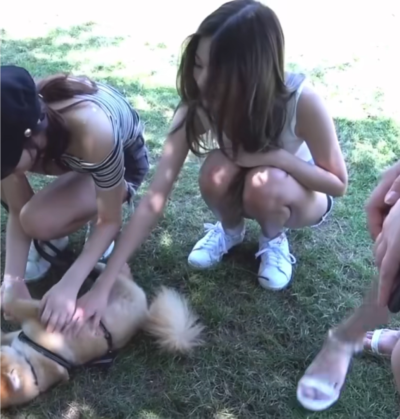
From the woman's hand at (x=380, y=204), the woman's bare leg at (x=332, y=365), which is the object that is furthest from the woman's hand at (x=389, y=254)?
the woman's bare leg at (x=332, y=365)

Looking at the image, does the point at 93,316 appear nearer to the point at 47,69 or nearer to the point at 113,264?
the point at 113,264

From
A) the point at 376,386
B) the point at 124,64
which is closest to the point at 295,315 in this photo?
the point at 376,386

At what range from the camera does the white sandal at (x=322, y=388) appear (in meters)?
1.57

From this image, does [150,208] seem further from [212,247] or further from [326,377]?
[326,377]

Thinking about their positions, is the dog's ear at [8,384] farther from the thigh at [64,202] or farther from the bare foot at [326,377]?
the bare foot at [326,377]

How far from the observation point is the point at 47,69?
137 inches

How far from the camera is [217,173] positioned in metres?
1.88

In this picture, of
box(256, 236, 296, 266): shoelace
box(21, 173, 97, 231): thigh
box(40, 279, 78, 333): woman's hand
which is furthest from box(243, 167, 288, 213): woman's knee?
box(40, 279, 78, 333): woman's hand

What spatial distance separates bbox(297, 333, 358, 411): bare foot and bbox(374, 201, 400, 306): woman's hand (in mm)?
523

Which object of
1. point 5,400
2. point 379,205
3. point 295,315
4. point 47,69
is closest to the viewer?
point 379,205

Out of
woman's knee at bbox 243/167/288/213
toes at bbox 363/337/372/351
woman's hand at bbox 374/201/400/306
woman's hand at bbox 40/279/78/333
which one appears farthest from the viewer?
woman's knee at bbox 243/167/288/213

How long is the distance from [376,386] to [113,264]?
2.56ft

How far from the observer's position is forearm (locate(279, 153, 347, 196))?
1806 millimetres

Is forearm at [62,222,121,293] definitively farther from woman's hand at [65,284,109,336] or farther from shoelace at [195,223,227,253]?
shoelace at [195,223,227,253]
